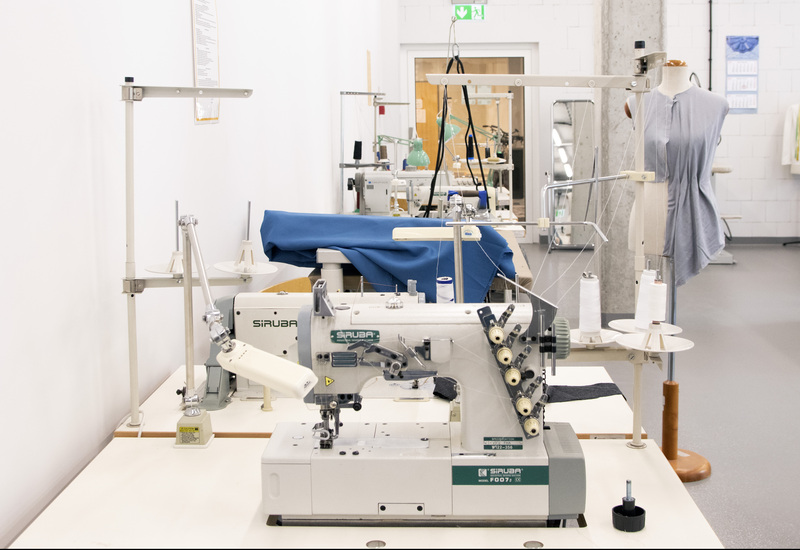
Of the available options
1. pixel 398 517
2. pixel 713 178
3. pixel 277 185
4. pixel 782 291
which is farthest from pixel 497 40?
pixel 398 517

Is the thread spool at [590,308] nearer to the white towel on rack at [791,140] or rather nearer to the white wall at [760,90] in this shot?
the white wall at [760,90]

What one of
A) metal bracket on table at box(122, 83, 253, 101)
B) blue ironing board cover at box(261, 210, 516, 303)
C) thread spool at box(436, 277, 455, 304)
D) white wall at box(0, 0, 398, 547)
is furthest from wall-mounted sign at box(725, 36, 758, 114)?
metal bracket on table at box(122, 83, 253, 101)

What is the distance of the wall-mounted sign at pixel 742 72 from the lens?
8.43 meters

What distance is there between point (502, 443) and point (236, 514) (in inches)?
18.5

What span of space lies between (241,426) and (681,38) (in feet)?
26.0

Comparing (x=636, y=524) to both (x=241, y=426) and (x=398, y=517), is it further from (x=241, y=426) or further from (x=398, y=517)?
(x=241, y=426)

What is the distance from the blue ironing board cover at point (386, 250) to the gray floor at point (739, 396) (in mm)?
369

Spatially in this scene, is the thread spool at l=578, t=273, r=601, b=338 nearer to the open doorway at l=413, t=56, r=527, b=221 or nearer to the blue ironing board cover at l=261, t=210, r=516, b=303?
the blue ironing board cover at l=261, t=210, r=516, b=303

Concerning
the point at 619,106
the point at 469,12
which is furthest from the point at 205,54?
the point at 469,12

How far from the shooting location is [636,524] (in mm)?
1332

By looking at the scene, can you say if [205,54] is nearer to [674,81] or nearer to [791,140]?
[674,81]

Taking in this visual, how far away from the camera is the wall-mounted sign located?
27.7ft

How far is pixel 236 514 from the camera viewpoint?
4.63 ft

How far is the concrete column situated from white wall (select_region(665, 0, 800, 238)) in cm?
374
